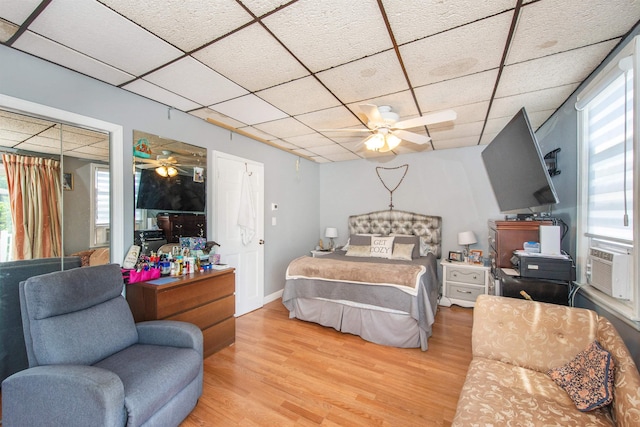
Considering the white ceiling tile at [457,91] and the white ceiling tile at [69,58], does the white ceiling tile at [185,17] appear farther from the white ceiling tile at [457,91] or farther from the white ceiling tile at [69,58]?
the white ceiling tile at [457,91]

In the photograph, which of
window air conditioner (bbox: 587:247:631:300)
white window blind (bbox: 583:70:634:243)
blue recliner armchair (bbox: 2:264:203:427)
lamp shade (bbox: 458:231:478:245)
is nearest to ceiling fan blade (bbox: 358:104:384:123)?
white window blind (bbox: 583:70:634:243)

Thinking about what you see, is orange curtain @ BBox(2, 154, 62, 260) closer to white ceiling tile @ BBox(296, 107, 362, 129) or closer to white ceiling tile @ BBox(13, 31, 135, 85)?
white ceiling tile @ BBox(13, 31, 135, 85)

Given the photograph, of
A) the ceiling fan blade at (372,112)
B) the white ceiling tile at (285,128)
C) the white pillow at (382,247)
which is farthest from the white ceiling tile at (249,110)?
the white pillow at (382,247)

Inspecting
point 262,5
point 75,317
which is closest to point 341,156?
point 262,5

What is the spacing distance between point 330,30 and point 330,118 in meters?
1.48

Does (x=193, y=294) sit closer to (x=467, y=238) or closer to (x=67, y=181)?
(x=67, y=181)

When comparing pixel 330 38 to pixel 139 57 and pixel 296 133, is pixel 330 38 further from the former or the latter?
pixel 296 133

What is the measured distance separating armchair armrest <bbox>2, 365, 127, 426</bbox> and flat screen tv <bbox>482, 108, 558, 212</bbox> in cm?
306

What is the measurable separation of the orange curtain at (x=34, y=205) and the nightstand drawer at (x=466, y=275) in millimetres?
4680

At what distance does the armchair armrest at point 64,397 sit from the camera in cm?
129

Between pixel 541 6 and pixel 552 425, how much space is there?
84.8 inches

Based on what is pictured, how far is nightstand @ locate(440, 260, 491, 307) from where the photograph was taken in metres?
3.84

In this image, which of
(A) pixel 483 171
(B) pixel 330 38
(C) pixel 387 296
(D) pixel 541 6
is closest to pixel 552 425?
(C) pixel 387 296

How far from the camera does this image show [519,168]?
2369 millimetres
